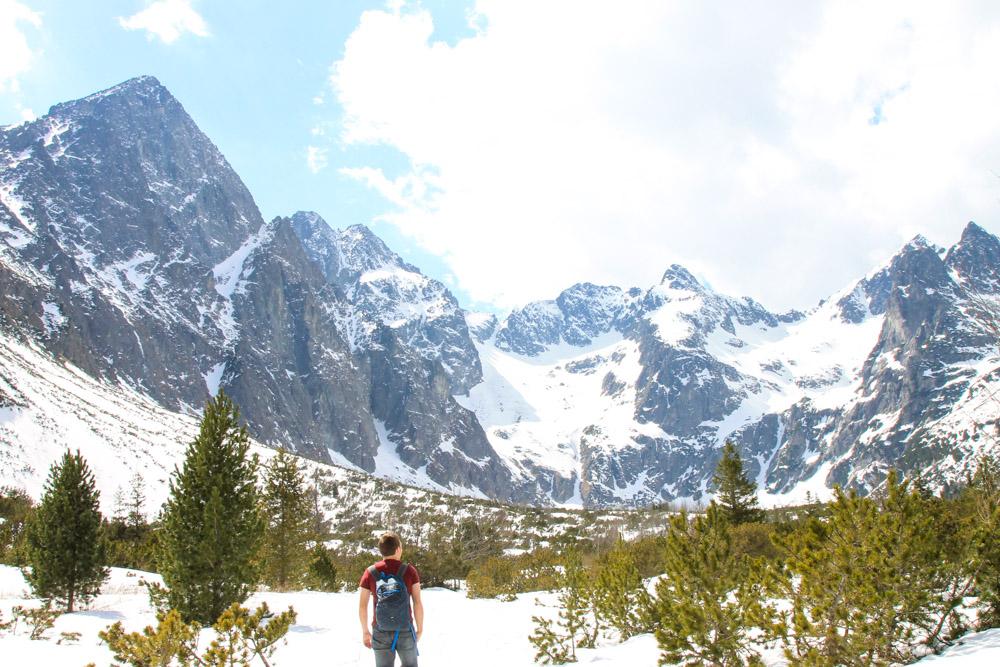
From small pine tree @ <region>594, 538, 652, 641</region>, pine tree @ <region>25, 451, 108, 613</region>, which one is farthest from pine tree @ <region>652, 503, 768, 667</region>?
pine tree @ <region>25, 451, 108, 613</region>

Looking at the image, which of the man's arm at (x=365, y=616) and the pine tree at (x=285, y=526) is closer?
the man's arm at (x=365, y=616)

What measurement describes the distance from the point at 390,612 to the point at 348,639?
8.51 metres

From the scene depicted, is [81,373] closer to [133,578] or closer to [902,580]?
[133,578]

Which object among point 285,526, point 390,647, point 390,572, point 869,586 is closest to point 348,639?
point 390,647

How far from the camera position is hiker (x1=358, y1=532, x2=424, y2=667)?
795cm

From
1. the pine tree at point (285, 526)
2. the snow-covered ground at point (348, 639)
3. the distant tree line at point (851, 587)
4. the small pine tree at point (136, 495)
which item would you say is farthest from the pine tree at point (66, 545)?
the small pine tree at point (136, 495)

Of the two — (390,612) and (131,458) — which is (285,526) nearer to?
(390,612)

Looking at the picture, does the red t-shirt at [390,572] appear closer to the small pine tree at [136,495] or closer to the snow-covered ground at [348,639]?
the snow-covered ground at [348,639]

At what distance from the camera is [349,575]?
40781 mm

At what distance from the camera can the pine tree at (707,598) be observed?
29.8ft

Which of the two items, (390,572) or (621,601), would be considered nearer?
(390,572)

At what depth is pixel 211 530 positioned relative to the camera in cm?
1555

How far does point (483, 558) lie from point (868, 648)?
55.4 m

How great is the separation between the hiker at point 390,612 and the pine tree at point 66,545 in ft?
49.4
